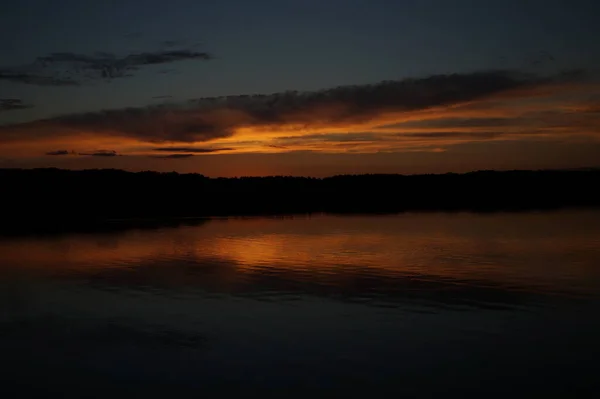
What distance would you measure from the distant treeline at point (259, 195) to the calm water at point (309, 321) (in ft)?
92.0

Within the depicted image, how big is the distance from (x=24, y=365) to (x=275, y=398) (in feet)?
14.3

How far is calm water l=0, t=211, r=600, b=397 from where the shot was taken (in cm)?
917

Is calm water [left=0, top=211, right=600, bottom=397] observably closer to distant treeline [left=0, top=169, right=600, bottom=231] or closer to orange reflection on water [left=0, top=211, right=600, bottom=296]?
orange reflection on water [left=0, top=211, right=600, bottom=296]

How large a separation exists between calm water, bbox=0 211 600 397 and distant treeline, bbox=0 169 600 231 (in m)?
28.1

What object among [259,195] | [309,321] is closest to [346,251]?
[309,321]

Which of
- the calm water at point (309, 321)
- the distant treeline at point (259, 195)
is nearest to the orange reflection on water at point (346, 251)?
the calm water at point (309, 321)

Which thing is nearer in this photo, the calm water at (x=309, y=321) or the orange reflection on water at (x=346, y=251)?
the calm water at (x=309, y=321)

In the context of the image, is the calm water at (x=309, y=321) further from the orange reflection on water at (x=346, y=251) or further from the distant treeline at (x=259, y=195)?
the distant treeline at (x=259, y=195)

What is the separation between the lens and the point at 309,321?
492 inches

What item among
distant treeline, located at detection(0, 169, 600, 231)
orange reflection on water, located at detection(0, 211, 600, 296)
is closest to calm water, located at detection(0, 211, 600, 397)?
orange reflection on water, located at detection(0, 211, 600, 296)

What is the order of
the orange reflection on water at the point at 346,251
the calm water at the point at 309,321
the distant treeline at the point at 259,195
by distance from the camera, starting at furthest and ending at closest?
the distant treeline at the point at 259,195 → the orange reflection on water at the point at 346,251 → the calm water at the point at 309,321

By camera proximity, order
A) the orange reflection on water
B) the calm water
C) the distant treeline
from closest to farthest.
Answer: the calm water
the orange reflection on water
the distant treeline

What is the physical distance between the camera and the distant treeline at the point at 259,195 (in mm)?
54875

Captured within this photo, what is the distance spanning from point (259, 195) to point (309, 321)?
64994 mm
